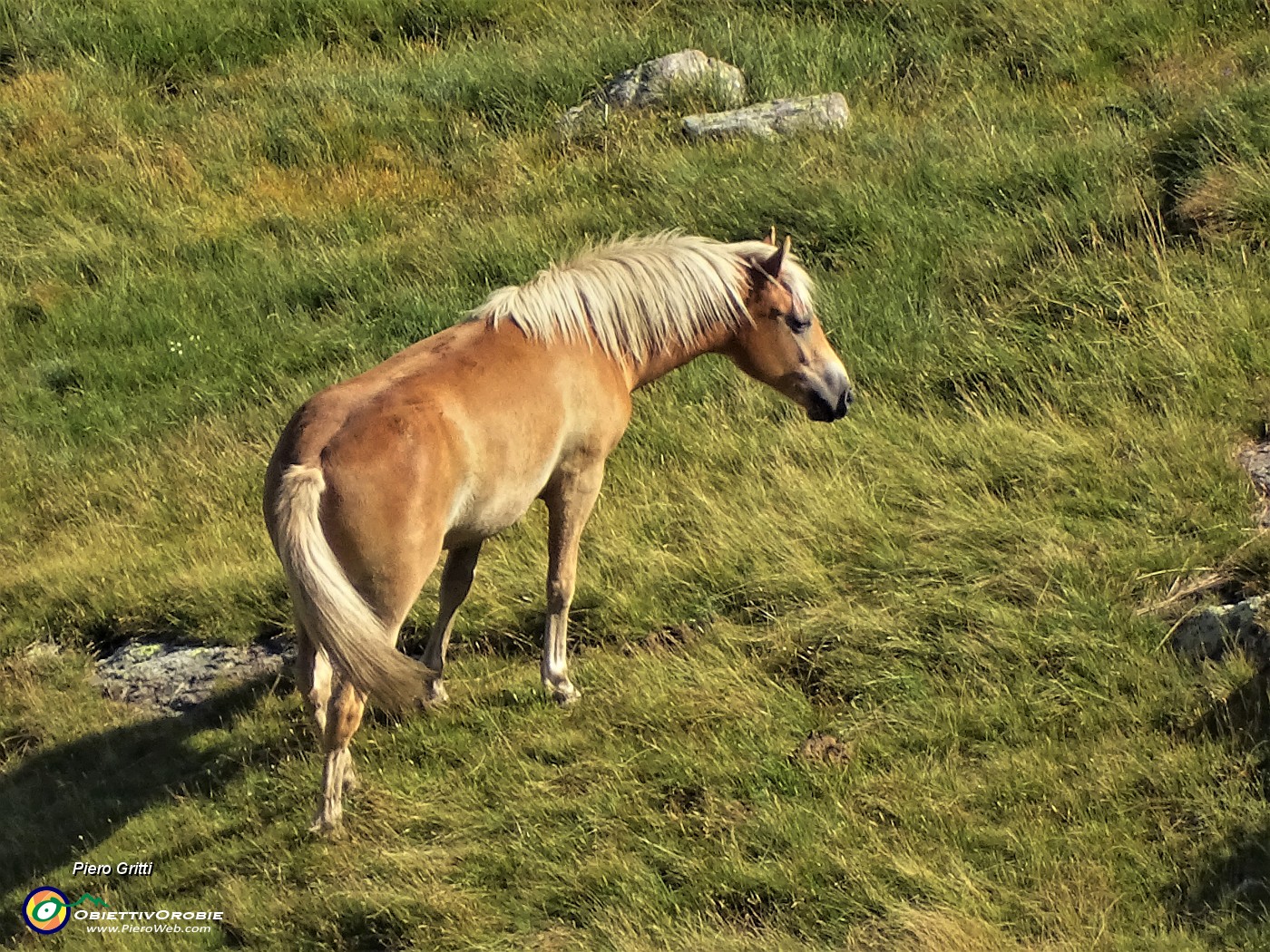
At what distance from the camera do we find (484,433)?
5.09 metres

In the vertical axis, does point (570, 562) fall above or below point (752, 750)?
above

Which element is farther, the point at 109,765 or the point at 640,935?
the point at 109,765

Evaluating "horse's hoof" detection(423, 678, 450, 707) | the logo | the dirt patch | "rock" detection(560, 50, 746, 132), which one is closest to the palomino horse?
"horse's hoof" detection(423, 678, 450, 707)

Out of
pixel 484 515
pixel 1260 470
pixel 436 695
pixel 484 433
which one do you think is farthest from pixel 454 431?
pixel 1260 470

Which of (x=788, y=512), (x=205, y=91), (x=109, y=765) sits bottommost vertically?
(x=109, y=765)

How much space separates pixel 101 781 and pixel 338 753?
158 cm

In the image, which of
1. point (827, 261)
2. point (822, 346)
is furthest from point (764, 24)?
point (822, 346)

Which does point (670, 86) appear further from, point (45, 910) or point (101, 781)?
point (45, 910)

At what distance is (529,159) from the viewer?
35.4 ft

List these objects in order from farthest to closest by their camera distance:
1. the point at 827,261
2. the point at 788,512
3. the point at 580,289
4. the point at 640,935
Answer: the point at 827,261 → the point at 788,512 → the point at 580,289 → the point at 640,935

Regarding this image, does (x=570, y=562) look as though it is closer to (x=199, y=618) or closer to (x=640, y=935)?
(x=640, y=935)

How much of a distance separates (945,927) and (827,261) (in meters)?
5.47

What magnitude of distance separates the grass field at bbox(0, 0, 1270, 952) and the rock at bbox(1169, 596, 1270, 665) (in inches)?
4.3

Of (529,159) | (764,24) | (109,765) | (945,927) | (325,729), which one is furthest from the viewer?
(764,24)
